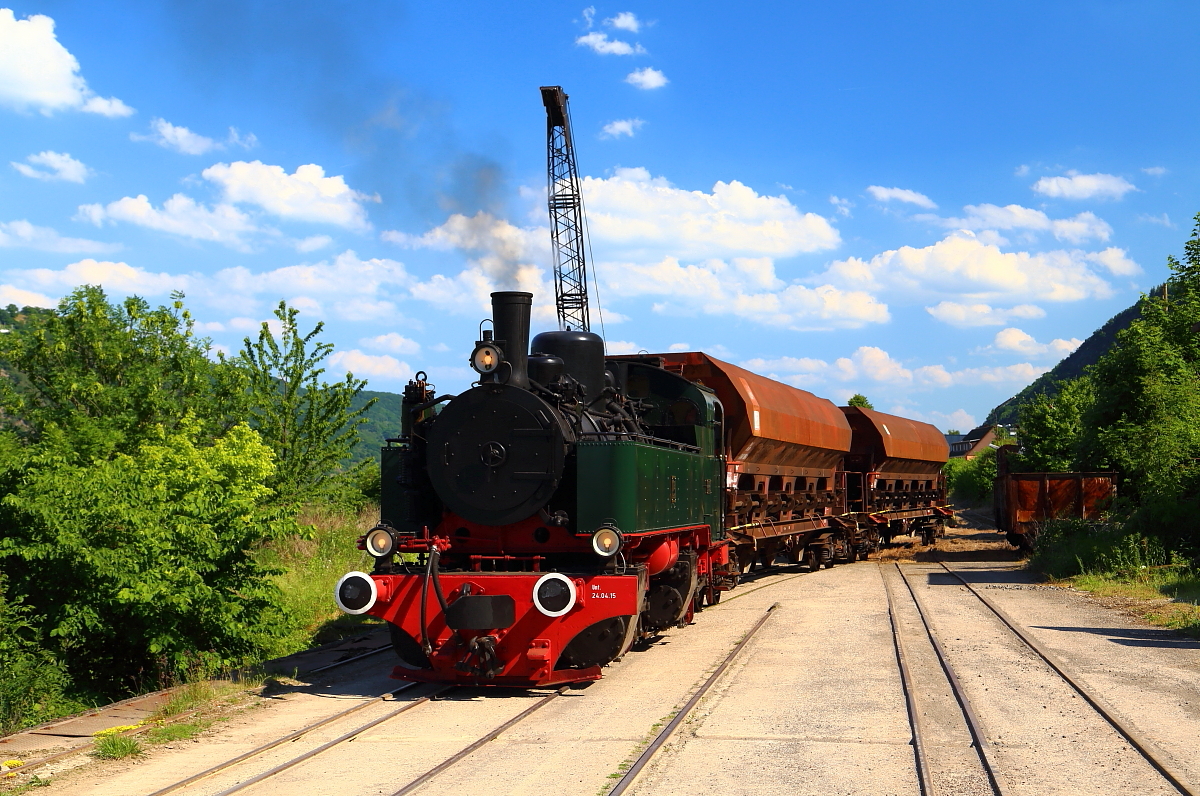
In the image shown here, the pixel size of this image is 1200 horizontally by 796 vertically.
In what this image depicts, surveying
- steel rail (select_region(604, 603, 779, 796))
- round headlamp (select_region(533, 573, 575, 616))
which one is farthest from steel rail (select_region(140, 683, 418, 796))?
steel rail (select_region(604, 603, 779, 796))

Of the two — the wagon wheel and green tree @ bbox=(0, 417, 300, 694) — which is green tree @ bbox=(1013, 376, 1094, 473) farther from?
green tree @ bbox=(0, 417, 300, 694)

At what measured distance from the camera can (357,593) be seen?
28.8ft

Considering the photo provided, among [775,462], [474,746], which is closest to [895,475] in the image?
[775,462]

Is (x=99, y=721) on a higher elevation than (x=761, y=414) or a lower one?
lower

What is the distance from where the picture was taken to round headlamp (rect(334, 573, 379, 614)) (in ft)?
Answer: 28.7

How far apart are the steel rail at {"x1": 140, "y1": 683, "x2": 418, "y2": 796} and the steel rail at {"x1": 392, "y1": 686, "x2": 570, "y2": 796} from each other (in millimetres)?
1331

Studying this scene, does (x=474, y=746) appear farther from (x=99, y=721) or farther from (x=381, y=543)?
(x=99, y=721)

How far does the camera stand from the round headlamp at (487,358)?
9.20 meters

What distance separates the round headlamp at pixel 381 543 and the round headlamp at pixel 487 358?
5.70ft

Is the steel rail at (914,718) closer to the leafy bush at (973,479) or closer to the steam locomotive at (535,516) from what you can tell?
the steam locomotive at (535,516)

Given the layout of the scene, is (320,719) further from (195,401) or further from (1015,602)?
(195,401)

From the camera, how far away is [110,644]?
39.4ft

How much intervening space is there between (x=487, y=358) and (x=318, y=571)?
36.3 ft

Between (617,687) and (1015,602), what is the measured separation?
350 inches
